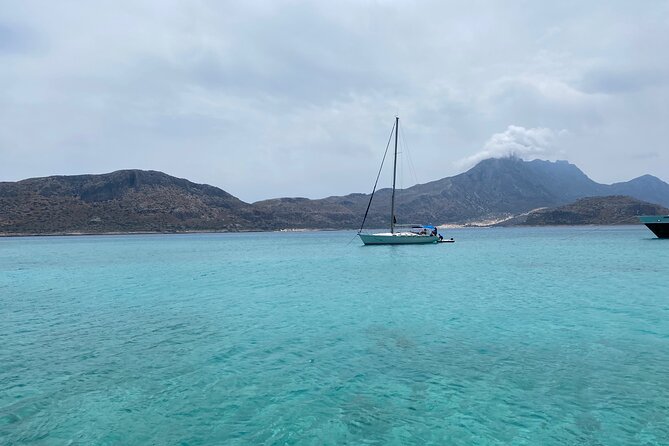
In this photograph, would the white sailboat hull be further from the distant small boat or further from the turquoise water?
the turquoise water

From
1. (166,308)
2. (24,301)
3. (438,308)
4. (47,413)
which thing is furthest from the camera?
(24,301)

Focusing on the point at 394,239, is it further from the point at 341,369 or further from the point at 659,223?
the point at 341,369

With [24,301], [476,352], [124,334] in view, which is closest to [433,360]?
[476,352]

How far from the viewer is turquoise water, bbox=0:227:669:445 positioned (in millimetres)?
9805

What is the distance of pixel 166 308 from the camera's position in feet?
85.6

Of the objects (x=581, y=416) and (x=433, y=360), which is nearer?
(x=581, y=416)

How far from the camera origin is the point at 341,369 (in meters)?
13.9

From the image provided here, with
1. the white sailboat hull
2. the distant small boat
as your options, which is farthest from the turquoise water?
the distant small boat

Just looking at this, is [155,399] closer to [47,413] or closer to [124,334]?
[47,413]

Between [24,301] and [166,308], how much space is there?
37.4 feet

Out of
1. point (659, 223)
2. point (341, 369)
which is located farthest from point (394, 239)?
point (341, 369)

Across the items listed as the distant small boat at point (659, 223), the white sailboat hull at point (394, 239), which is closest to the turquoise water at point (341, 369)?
the white sailboat hull at point (394, 239)

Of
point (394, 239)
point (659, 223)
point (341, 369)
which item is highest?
point (659, 223)

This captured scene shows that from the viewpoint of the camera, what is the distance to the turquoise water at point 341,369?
9.80 metres
